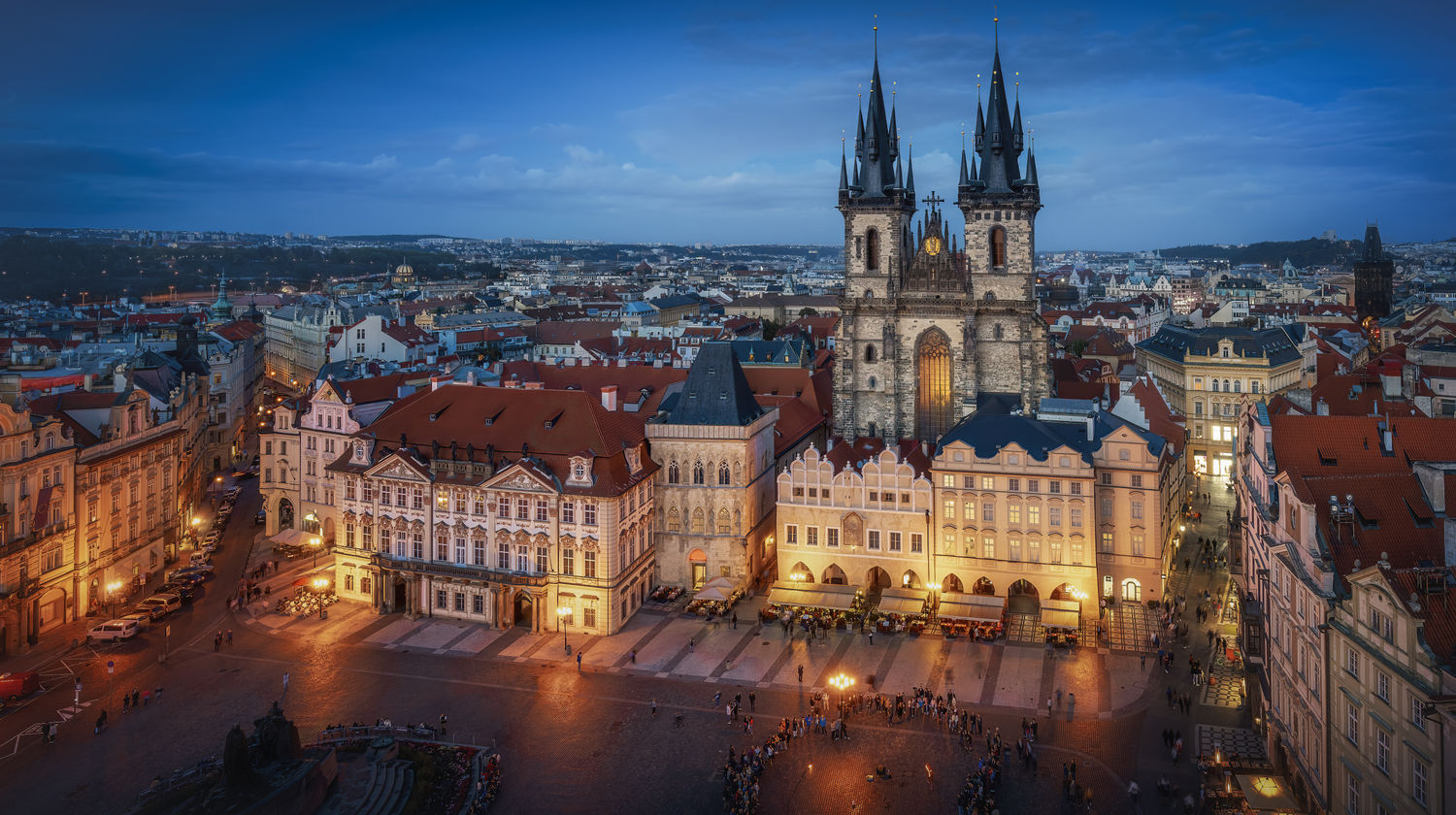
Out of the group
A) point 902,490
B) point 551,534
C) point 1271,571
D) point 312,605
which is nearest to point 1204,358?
point 902,490

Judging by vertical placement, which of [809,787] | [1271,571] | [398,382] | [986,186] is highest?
[986,186]

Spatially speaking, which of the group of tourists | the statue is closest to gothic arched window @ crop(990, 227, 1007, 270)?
the group of tourists

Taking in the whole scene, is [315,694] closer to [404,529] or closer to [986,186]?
[404,529]

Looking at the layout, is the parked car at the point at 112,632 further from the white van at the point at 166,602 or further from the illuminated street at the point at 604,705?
the white van at the point at 166,602

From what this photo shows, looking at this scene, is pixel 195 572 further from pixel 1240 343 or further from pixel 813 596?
pixel 1240 343

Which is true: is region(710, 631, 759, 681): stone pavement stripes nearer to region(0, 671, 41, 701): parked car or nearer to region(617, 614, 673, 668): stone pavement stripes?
region(617, 614, 673, 668): stone pavement stripes

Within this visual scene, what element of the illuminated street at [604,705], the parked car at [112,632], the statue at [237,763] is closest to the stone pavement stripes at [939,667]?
the illuminated street at [604,705]

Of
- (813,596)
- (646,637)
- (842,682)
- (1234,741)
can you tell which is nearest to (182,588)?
(646,637)
